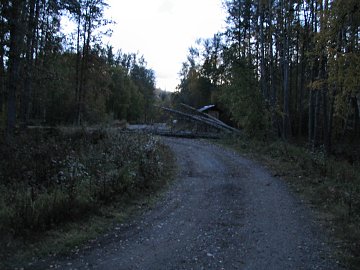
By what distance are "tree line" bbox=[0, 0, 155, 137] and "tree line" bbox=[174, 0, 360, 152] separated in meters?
10.3

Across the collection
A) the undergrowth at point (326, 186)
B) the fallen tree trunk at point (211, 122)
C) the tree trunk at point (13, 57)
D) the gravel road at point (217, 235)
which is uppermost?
the tree trunk at point (13, 57)

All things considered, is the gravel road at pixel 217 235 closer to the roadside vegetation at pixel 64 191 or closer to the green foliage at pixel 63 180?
the roadside vegetation at pixel 64 191

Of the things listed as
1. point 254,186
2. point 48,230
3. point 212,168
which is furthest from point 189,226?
point 212,168

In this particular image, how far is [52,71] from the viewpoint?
15.8 metres

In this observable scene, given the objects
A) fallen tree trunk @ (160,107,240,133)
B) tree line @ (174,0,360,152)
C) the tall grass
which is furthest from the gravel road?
fallen tree trunk @ (160,107,240,133)

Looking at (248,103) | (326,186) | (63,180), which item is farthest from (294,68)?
(63,180)

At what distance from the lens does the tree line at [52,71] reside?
1312cm

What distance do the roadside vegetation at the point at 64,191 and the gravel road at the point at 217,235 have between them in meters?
0.59

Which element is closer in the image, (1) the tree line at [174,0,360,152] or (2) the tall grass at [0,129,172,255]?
(2) the tall grass at [0,129,172,255]

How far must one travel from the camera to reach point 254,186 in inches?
405

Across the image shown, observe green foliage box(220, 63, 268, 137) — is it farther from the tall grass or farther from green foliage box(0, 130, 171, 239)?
green foliage box(0, 130, 171, 239)

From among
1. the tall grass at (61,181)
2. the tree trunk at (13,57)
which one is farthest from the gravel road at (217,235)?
the tree trunk at (13,57)

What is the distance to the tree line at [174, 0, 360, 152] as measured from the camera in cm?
948

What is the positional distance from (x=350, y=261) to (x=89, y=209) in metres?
4.98
